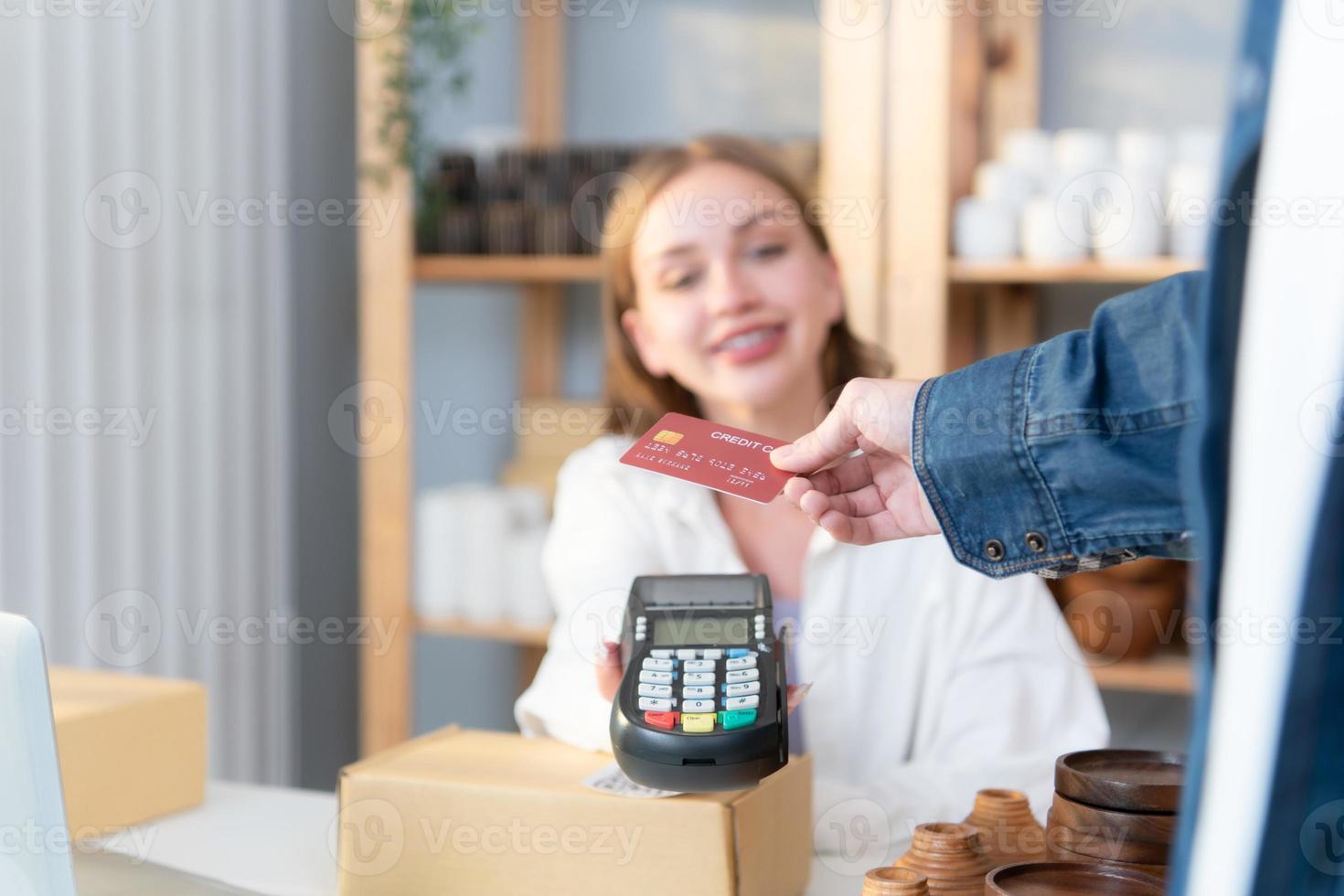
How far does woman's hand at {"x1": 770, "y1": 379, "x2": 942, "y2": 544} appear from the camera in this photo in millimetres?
768

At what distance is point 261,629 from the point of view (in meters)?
2.02

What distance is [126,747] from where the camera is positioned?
0.94 meters

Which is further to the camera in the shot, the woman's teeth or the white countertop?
the woman's teeth

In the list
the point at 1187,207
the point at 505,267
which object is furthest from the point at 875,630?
the point at 505,267

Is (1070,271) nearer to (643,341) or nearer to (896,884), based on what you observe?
(643,341)

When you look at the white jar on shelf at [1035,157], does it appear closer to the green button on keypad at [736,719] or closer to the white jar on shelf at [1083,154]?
the white jar on shelf at [1083,154]

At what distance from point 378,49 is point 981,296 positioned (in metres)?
0.97

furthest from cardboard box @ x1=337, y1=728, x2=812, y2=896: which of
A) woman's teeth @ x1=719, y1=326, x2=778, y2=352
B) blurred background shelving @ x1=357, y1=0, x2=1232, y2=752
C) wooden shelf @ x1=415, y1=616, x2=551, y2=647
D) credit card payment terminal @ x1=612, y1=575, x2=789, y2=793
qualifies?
wooden shelf @ x1=415, y1=616, x2=551, y2=647

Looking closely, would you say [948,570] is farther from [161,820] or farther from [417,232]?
[417,232]

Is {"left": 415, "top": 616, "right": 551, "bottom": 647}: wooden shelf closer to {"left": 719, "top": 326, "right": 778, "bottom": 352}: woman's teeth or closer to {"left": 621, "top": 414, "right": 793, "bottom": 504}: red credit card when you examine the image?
{"left": 719, "top": 326, "right": 778, "bottom": 352}: woman's teeth

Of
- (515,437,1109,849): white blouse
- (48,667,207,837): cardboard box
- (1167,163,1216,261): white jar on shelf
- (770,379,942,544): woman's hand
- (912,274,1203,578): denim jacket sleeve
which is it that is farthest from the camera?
(1167,163,1216,261): white jar on shelf

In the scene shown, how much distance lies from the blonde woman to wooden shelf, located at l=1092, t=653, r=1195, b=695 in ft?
1.25

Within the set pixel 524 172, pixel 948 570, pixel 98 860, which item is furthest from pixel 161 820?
pixel 524 172

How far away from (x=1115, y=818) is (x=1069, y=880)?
49 millimetres
